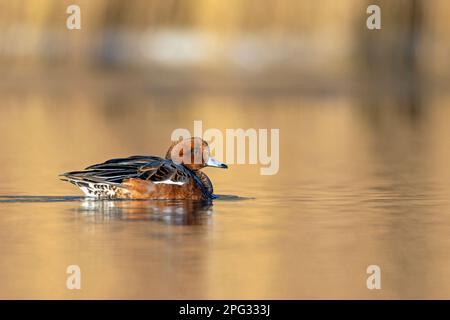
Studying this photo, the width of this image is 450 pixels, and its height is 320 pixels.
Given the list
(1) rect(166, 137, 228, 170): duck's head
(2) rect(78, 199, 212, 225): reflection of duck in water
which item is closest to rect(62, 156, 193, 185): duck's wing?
(2) rect(78, 199, 212, 225): reflection of duck in water

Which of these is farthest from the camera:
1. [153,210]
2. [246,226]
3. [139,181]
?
[139,181]

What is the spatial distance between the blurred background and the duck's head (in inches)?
19.6

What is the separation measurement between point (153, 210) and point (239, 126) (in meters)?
11.5

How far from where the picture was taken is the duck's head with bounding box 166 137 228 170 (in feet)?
46.6

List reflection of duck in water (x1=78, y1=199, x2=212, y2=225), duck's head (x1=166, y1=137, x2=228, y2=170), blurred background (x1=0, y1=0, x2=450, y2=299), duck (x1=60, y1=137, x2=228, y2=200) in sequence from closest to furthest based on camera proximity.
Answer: blurred background (x1=0, y1=0, x2=450, y2=299)
reflection of duck in water (x1=78, y1=199, x2=212, y2=225)
duck (x1=60, y1=137, x2=228, y2=200)
duck's head (x1=166, y1=137, x2=228, y2=170)

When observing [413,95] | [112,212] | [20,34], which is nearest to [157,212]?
[112,212]

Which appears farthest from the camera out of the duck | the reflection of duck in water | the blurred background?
the duck

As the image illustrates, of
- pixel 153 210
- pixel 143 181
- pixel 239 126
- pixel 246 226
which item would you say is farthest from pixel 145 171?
pixel 239 126

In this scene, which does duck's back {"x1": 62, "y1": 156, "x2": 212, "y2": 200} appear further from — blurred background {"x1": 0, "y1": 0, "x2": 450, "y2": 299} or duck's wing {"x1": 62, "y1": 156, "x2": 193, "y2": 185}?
blurred background {"x1": 0, "y1": 0, "x2": 450, "y2": 299}

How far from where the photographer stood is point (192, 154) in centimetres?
1423

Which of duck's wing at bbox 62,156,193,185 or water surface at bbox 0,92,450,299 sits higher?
duck's wing at bbox 62,156,193,185

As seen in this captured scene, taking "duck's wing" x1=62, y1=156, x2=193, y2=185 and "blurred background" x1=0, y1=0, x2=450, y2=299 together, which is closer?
"blurred background" x1=0, y1=0, x2=450, y2=299

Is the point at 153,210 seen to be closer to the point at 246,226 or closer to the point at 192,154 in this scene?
the point at 246,226

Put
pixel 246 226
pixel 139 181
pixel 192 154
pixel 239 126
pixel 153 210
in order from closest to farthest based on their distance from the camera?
pixel 246 226
pixel 153 210
pixel 139 181
pixel 192 154
pixel 239 126
